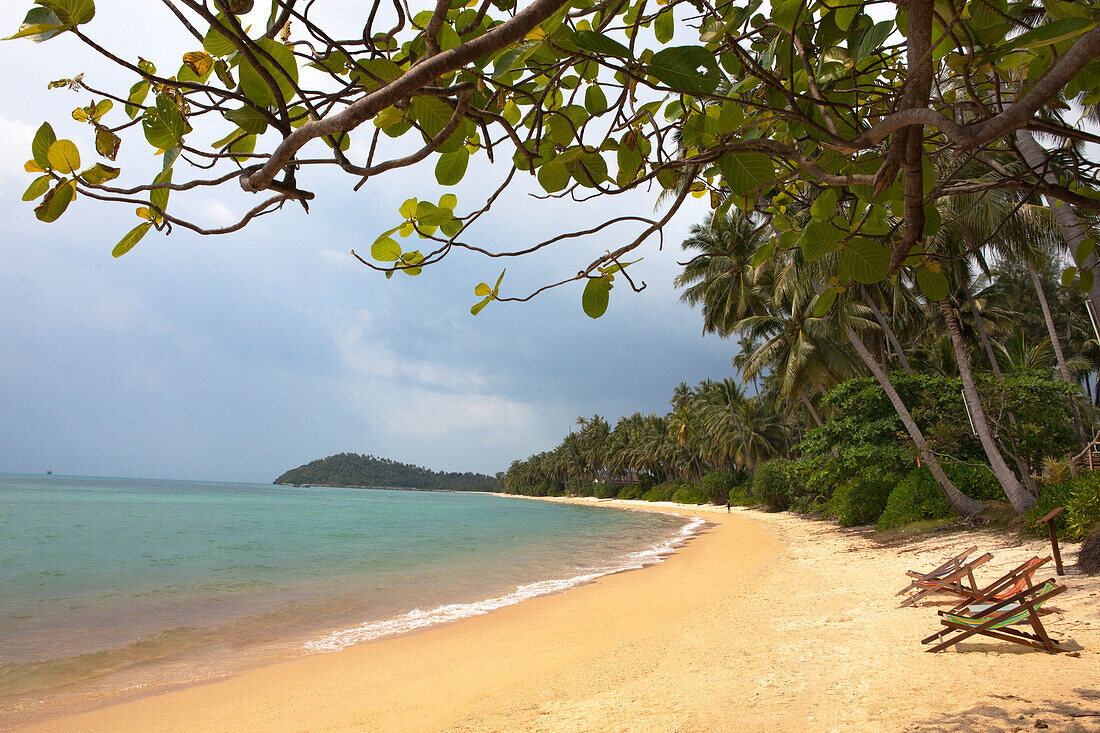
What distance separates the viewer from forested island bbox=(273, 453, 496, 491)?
16788 cm

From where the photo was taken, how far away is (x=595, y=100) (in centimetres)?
138

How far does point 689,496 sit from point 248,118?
4420 centimetres

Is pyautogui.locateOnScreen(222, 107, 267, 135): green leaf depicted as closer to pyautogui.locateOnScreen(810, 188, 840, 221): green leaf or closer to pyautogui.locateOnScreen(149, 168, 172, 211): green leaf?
pyautogui.locateOnScreen(149, 168, 172, 211): green leaf

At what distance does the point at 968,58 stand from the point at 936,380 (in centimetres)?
1357

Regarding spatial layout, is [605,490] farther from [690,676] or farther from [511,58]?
[511,58]

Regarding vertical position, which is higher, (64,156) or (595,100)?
(595,100)

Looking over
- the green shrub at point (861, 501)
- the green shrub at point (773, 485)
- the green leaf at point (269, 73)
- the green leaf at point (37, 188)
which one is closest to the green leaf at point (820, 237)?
the green leaf at point (269, 73)

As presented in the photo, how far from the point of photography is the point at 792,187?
2.31 meters

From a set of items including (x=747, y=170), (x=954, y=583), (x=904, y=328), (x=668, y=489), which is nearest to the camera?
(x=747, y=170)

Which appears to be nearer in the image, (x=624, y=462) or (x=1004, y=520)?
(x=1004, y=520)

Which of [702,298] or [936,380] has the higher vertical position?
[702,298]

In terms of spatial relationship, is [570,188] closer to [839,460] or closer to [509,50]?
[509,50]

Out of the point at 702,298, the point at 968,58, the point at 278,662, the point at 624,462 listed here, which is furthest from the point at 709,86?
the point at 624,462

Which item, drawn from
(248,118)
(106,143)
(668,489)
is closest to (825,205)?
(248,118)
